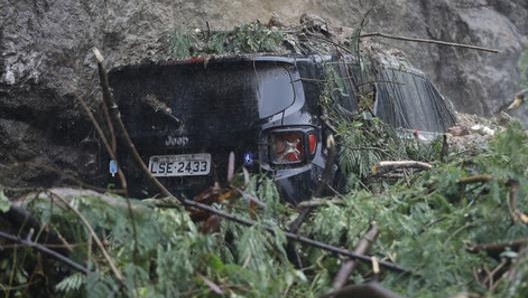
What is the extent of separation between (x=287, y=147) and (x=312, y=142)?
0.57 feet

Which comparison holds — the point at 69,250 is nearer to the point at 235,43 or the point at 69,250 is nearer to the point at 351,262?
the point at 351,262

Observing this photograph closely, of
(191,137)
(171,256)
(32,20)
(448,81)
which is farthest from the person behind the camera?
(448,81)

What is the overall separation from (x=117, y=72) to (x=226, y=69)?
0.92 m

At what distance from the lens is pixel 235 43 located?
24.2 ft

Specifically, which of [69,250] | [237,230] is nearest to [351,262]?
[237,230]

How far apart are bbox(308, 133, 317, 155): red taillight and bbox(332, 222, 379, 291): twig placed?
7.68 ft

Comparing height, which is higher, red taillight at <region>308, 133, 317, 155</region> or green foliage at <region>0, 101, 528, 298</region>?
red taillight at <region>308, 133, 317, 155</region>

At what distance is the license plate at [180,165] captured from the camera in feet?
20.6

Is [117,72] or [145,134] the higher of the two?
[117,72]

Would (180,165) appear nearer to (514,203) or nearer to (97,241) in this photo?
(97,241)

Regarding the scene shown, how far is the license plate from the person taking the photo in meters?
6.28

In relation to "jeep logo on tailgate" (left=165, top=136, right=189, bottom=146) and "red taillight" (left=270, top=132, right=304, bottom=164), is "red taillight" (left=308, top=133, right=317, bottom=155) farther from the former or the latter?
"jeep logo on tailgate" (left=165, top=136, right=189, bottom=146)

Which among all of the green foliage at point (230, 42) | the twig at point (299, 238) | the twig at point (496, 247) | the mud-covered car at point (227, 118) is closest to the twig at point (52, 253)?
the twig at point (299, 238)

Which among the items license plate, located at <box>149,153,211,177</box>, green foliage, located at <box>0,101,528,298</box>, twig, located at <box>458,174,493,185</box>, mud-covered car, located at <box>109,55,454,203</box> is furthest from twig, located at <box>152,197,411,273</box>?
license plate, located at <box>149,153,211,177</box>
